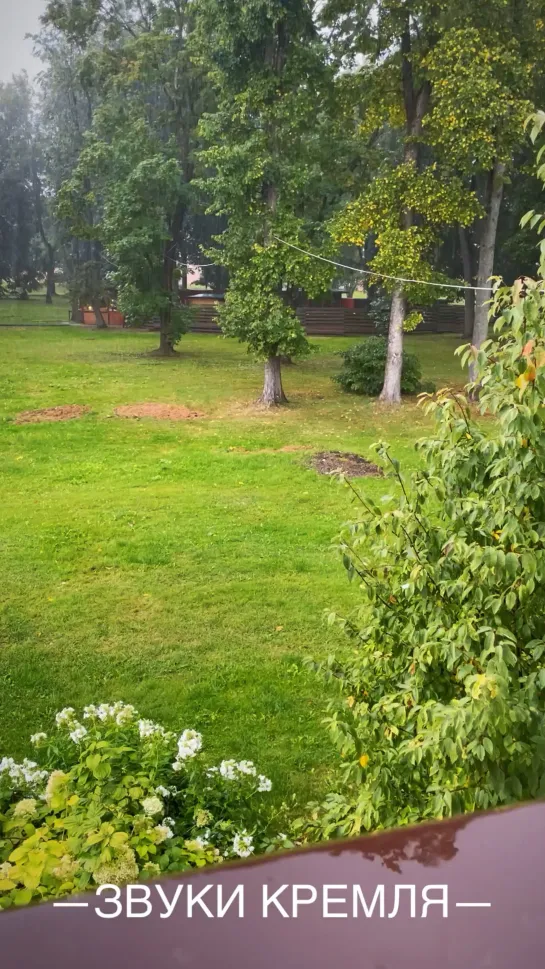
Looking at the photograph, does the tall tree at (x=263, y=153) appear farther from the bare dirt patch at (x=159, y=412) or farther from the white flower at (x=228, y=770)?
the white flower at (x=228, y=770)

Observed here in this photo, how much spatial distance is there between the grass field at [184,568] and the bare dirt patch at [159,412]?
22 cm

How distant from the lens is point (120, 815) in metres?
1.98

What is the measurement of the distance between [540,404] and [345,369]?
468 inches

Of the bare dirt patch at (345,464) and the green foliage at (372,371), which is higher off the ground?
the green foliage at (372,371)

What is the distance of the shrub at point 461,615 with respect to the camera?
1.70m

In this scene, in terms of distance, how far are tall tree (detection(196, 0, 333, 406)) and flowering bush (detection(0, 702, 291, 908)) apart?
9030 mm

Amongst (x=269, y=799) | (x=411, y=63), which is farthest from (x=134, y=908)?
(x=411, y=63)

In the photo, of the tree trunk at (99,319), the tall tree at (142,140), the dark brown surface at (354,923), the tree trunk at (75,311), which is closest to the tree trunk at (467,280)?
the tall tree at (142,140)

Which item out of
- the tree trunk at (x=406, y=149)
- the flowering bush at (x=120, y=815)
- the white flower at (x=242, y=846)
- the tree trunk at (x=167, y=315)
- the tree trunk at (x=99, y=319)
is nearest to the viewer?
the flowering bush at (x=120, y=815)

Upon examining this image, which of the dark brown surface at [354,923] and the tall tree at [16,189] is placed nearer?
the dark brown surface at [354,923]

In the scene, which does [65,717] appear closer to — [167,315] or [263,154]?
[263,154]

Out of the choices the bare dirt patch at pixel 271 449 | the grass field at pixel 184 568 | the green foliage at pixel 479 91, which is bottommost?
the grass field at pixel 184 568

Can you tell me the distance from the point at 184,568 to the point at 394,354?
745 cm

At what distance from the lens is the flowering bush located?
5.36ft
